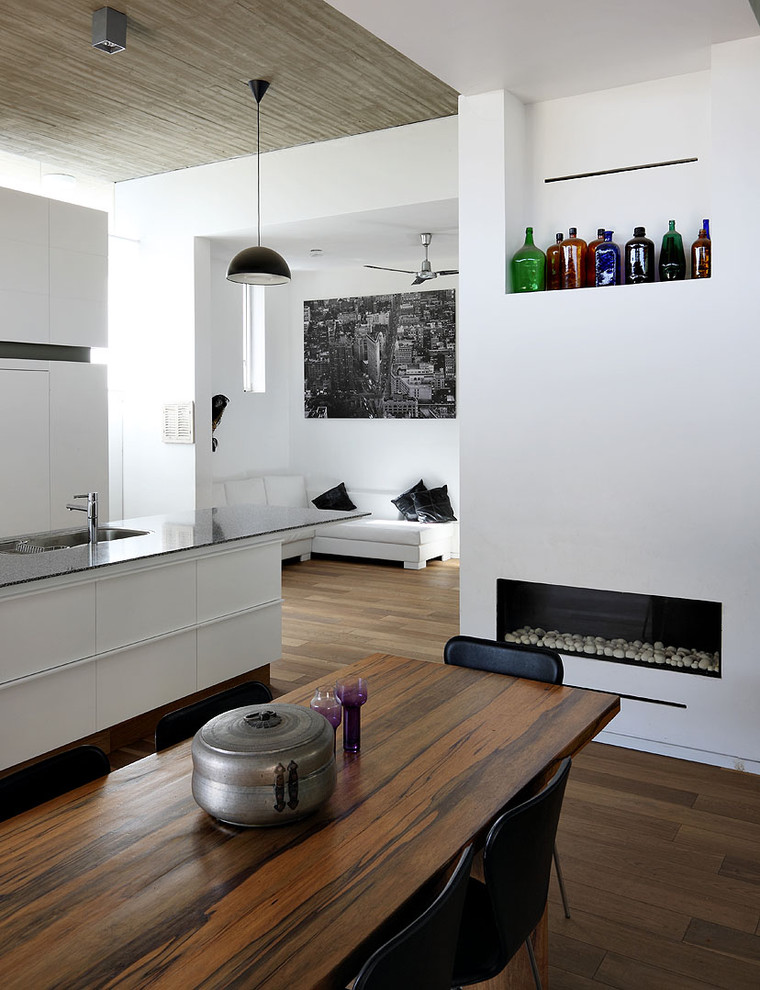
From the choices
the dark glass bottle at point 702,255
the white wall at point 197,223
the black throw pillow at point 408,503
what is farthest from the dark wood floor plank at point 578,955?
the black throw pillow at point 408,503

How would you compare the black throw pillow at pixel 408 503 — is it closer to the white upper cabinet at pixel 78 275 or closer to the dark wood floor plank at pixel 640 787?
the white upper cabinet at pixel 78 275

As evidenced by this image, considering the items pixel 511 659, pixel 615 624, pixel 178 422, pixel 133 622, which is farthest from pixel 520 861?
pixel 178 422

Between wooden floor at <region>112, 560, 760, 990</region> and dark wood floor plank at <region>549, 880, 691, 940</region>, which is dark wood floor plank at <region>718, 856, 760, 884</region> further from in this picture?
dark wood floor plank at <region>549, 880, 691, 940</region>

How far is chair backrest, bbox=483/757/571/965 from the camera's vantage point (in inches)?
59.0

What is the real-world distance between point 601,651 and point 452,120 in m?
3.44

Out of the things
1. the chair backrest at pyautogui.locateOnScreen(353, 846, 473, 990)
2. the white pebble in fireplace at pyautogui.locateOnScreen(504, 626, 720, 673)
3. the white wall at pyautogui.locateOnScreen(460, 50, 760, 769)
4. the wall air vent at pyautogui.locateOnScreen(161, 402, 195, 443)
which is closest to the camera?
the chair backrest at pyautogui.locateOnScreen(353, 846, 473, 990)

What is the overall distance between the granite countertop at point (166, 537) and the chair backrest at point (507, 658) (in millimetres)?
1451

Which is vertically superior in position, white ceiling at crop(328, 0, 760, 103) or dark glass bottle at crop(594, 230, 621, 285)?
white ceiling at crop(328, 0, 760, 103)

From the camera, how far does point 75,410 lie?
Answer: 19.0 feet

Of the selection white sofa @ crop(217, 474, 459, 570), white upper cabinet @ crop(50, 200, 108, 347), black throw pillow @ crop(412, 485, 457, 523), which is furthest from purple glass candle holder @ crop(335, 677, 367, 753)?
black throw pillow @ crop(412, 485, 457, 523)

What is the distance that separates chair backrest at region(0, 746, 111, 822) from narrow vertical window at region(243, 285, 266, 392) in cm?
739

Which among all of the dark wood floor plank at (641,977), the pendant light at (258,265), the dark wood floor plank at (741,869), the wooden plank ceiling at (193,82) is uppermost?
the wooden plank ceiling at (193,82)

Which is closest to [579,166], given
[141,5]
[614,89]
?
[614,89]

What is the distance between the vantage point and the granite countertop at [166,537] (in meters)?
3.21
